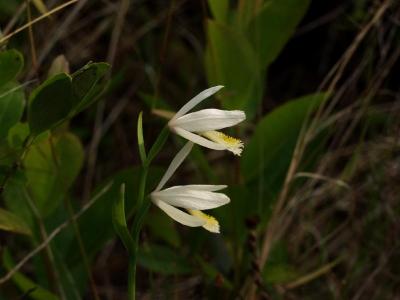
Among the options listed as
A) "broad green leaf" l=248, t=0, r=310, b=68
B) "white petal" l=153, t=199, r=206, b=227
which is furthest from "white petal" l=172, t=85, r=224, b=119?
"broad green leaf" l=248, t=0, r=310, b=68

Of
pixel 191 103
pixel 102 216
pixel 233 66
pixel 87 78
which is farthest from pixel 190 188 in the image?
pixel 233 66

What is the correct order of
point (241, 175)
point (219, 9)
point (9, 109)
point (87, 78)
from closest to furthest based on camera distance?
point (87, 78) → point (9, 109) → point (219, 9) → point (241, 175)

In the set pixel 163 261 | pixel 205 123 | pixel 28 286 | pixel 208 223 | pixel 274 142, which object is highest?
pixel 205 123

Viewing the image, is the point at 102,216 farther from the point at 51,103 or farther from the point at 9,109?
the point at 51,103

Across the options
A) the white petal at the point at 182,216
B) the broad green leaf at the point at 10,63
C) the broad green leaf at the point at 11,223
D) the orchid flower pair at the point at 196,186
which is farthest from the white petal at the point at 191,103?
the broad green leaf at the point at 11,223

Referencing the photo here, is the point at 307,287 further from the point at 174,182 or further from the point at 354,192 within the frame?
the point at 174,182

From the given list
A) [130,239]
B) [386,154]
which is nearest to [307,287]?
[386,154]
